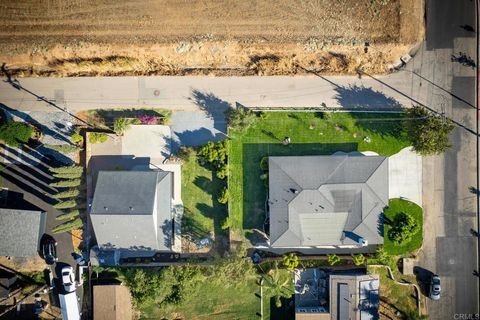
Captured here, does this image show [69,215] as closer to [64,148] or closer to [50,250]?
[50,250]

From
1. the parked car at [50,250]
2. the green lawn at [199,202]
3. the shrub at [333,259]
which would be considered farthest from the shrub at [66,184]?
the shrub at [333,259]

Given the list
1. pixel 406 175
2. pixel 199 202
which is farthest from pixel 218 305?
pixel 406 175

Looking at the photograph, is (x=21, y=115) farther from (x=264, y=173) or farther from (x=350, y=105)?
(x=350, y=105)

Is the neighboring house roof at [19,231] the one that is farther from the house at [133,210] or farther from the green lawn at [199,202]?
the green lawn at [199,202]

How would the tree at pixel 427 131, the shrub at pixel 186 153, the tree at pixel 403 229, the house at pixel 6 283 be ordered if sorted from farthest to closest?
→ the shrub at pixel 186 153
the house at pixel 6 283
the tree at pixel 403 229
the tree at pixel 427 131

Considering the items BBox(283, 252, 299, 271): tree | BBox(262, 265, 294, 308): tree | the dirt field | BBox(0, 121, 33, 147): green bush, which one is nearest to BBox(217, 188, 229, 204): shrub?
BBox(283, 252, 299, 271): tree

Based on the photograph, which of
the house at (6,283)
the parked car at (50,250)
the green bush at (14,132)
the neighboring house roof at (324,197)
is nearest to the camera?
the neighboring house roof at (324,197)

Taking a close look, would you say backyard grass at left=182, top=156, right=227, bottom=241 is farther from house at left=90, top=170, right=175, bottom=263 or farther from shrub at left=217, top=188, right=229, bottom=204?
house at left=90, top=170, right=175, bottom=263
